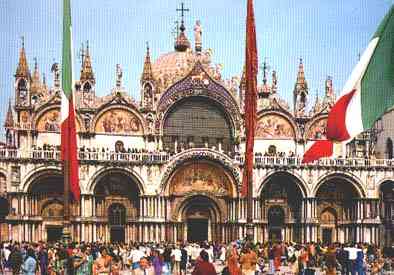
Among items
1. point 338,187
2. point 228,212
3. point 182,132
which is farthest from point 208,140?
point 338,187

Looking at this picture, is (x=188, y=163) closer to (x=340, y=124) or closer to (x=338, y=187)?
(x=338, y=187)

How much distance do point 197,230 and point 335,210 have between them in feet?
32.4

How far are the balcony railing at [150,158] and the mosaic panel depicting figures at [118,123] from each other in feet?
9.46

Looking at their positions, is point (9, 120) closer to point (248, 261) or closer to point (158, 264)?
point (158, 264)

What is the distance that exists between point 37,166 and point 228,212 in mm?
13102

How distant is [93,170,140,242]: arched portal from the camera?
1994 inches

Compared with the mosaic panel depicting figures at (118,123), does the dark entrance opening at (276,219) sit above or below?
below

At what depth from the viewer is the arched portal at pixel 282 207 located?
2076 inches

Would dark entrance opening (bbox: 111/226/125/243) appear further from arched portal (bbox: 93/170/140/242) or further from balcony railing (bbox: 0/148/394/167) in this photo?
balcony railing (bbox: 0/148/394/167)

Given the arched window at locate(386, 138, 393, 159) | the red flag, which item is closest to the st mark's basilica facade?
the arched window at locate(386, 138, 393, 159)

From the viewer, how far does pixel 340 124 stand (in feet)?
38.2

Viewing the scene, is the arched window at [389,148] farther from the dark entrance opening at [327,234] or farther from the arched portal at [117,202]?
the arched portal at [117,202]

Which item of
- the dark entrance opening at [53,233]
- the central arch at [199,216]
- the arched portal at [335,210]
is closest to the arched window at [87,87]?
the dark entrance opening at [53,233]

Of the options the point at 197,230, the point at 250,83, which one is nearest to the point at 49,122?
the point at 197,230
